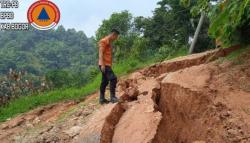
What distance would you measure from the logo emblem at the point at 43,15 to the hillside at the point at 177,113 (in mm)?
3487

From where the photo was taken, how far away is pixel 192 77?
25.7ft

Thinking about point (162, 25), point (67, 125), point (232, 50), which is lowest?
point (67, 125)

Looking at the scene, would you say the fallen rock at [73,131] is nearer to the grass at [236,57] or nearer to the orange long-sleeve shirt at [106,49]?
the orange long-sleeve shirt at [106,49]

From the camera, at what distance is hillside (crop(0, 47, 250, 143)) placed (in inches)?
254

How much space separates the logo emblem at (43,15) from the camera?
12.9 meters

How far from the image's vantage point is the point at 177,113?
7.40m

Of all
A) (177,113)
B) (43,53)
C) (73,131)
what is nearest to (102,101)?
(73,131)

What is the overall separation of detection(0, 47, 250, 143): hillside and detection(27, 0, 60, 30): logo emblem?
349 centimetres

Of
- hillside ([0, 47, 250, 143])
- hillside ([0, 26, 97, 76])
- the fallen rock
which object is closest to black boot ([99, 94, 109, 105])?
hillside ([0, 47, 250, 143])

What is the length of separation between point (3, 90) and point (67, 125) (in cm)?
677

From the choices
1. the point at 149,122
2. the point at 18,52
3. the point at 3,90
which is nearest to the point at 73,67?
the point at 18,52

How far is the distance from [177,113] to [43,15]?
7.01 m

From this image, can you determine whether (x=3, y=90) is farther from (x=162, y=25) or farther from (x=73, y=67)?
(x=73, y=67)

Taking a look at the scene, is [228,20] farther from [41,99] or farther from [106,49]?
[41,99]
